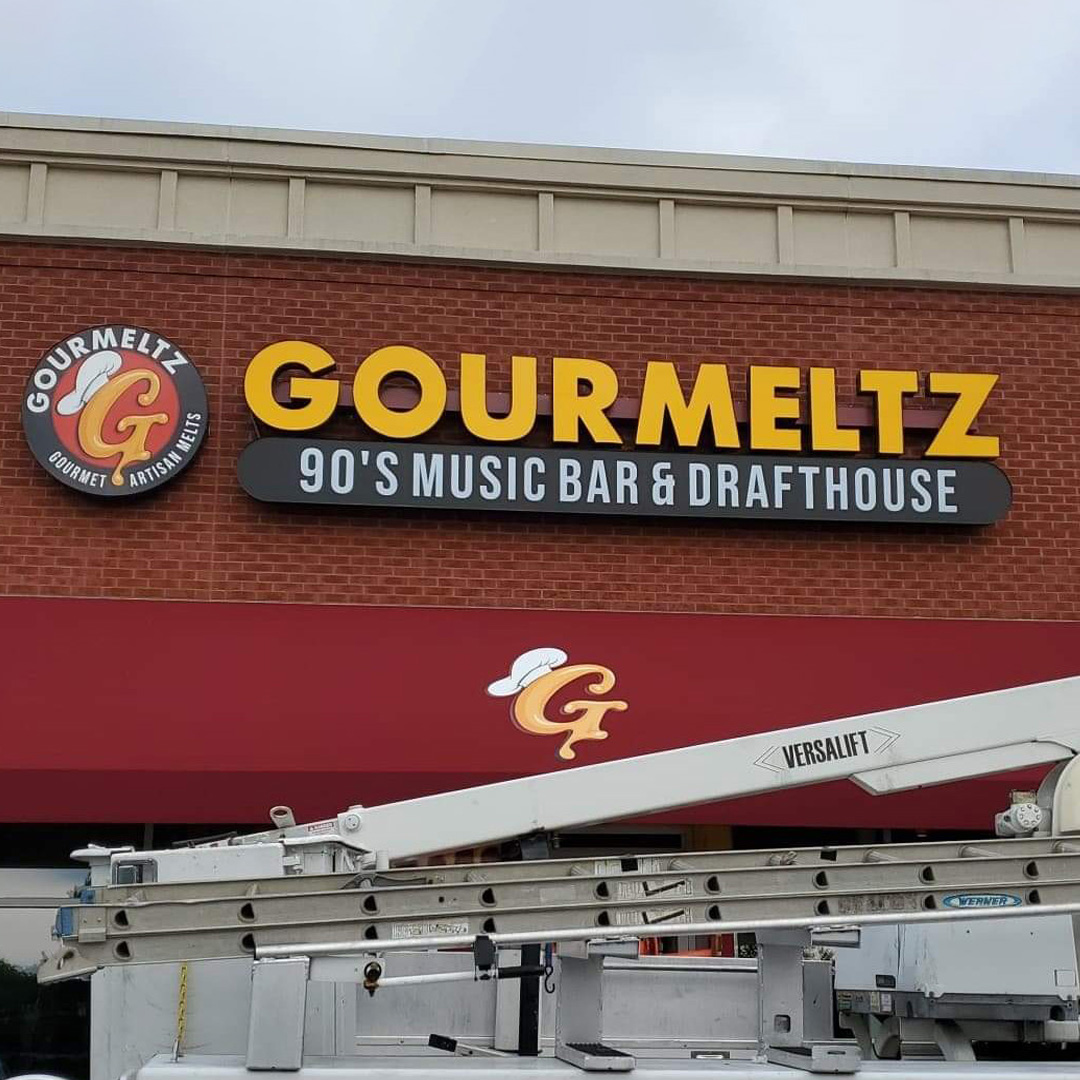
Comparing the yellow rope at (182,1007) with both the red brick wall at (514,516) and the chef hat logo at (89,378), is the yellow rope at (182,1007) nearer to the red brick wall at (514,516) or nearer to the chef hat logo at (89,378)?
the red brick wall at (514,516)

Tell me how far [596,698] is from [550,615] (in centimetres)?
89

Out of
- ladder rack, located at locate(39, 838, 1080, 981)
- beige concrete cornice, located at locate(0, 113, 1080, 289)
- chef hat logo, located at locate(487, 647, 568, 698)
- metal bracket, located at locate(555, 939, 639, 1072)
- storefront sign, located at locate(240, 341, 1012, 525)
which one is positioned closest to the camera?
ladder rack, located at locate(39, 838, 1080, 981)

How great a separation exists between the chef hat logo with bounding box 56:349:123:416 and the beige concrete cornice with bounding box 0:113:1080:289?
1.04 meters

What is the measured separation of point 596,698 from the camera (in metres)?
10.8

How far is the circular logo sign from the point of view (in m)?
11.4

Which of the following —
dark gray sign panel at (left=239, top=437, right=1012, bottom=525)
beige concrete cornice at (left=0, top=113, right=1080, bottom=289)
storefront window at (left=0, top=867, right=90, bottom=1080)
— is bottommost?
storefront window at (left=0, top=867, right=90, bottom=1080)

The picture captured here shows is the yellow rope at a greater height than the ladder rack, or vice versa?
the ladder rack

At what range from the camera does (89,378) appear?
11562mm

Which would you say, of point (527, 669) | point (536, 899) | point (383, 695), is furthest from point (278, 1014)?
point (527, 669)

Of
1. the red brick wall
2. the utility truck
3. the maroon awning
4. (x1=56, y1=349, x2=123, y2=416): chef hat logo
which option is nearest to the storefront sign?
the red brick wall

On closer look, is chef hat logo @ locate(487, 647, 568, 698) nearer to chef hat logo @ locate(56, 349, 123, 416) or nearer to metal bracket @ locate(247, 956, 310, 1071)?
chef hat logo @ locate(56, 349, 123, 416)

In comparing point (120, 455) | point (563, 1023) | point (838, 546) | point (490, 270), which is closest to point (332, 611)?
point (120, 455)

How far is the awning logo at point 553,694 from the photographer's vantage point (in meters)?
10.6

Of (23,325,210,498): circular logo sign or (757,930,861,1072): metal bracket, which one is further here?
(23,325,210,498): circular logo sign
